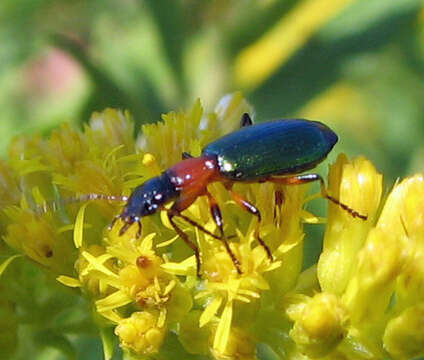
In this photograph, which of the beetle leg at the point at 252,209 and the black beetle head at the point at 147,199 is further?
the black beetle head at the point at 147,199

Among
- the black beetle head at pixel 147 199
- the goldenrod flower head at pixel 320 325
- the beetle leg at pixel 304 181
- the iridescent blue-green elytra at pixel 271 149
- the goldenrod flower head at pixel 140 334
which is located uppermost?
the black beetle head at pixel 147 199

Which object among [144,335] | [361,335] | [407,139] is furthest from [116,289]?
[407,139]

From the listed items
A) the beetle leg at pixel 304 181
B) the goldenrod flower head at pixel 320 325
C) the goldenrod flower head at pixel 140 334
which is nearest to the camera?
the goldenrod flower head at pixel 320 325

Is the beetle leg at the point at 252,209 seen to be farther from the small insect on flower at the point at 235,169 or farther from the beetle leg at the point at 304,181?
the beetle leg at the point at 304,181

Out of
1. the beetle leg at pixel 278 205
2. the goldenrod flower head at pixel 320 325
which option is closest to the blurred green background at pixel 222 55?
the beetle leg at pixel 278 205

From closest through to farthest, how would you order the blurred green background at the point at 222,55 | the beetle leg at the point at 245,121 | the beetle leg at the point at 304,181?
the beetle leg at the point at 304,181 < the beetle leg at the point at 245,121 < the blurred green background at the point at 222,55

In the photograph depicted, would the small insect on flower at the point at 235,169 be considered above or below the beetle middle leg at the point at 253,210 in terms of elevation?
above
